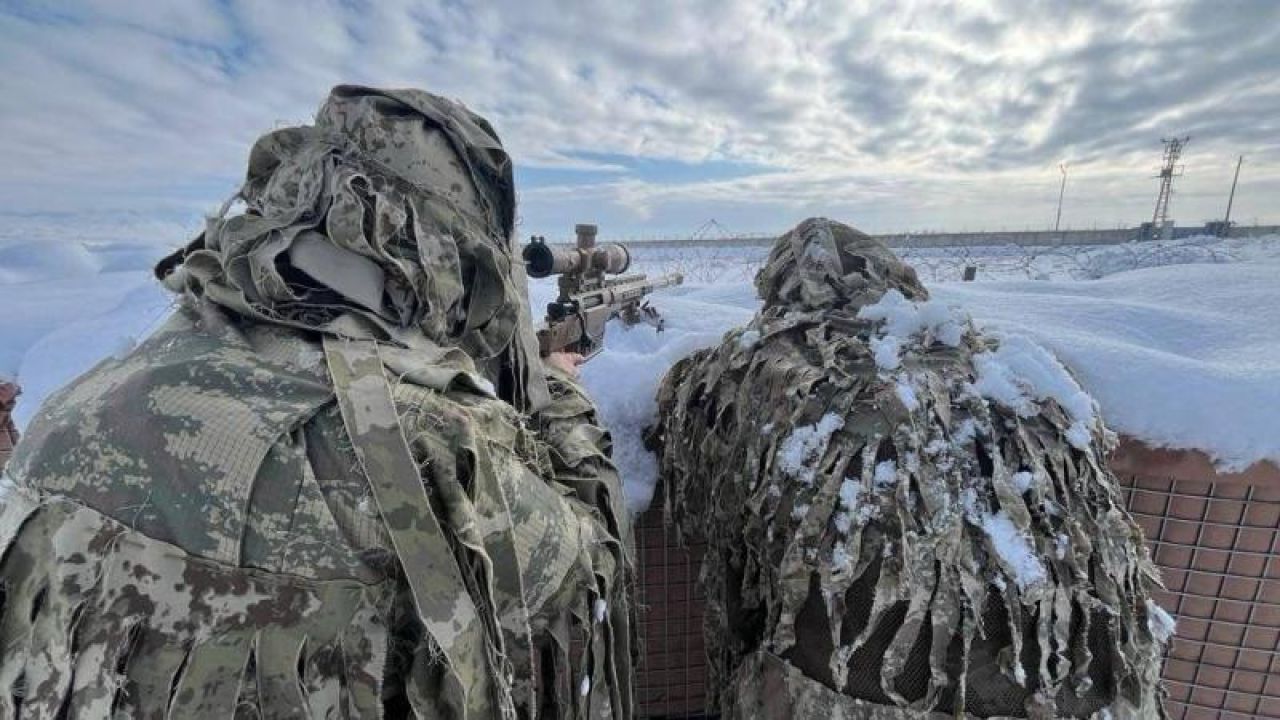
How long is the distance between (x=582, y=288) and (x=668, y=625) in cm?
164

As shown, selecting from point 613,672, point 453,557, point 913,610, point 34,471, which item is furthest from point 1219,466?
point 34,471

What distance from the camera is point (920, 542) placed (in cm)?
131

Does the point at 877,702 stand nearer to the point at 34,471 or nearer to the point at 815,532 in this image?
the point at 815,532

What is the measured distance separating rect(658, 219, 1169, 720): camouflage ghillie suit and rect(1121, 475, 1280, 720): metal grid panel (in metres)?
0.61

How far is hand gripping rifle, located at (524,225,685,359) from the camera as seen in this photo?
2.60m

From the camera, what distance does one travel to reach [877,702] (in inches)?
51.0

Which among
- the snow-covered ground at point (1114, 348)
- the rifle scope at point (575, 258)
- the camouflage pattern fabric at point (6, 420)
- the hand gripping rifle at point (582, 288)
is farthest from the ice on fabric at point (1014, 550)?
the camouflage pattern fabric at point (6, 420)

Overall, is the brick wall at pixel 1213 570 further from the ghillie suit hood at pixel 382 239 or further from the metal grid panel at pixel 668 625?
the ghillie suit hood at pixel 382 239

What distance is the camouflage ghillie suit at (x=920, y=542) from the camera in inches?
49.7

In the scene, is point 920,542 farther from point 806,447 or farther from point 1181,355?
point 1181,355

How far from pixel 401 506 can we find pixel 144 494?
0.34 metres

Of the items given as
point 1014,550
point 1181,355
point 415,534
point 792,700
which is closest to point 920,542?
point 1014,550

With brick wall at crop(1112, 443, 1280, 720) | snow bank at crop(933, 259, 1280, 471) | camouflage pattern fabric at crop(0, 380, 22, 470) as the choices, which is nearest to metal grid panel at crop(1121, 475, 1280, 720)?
brick wall at crop(1112, 443, 1280, 720)

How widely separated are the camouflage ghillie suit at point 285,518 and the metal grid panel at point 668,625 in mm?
1061
